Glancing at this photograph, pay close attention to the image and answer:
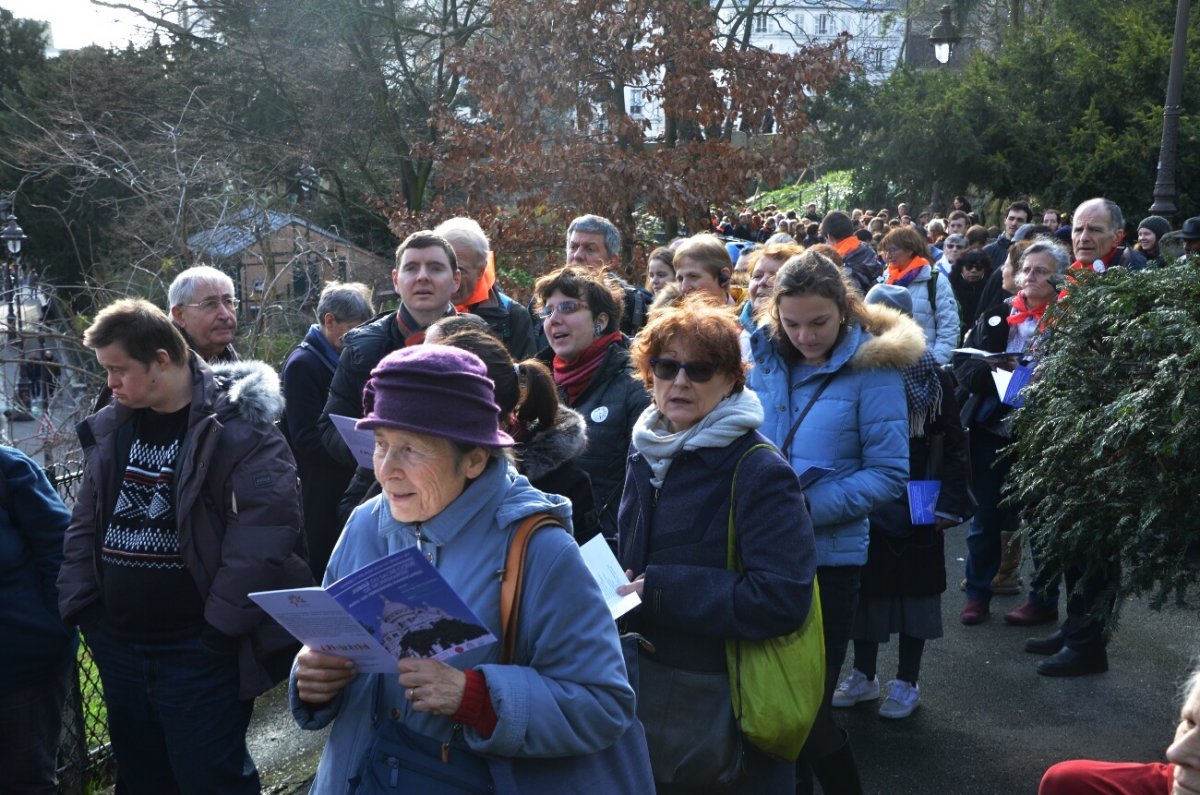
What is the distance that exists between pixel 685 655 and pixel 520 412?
855 mm

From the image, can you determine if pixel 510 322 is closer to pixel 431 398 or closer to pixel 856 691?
pixel 856 691

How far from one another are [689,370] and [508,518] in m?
1.20

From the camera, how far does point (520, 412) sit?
3.44 meters

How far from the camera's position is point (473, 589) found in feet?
7.43

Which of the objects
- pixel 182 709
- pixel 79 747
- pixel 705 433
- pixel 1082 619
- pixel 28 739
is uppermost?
pixel 705 433

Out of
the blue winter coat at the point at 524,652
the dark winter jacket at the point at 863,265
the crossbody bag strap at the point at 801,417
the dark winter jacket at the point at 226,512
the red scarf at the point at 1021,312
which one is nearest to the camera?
the blue winter coat at the point at 524,652

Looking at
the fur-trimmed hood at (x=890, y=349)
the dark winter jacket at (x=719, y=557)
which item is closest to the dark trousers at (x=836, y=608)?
the fur-trimmed hood at (x=890, y=349)

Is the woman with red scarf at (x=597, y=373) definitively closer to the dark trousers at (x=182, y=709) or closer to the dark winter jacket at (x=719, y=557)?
the dark winter jacket at (x=719, y=557)

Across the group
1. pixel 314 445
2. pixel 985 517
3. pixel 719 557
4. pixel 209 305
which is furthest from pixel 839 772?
pixel 209 305

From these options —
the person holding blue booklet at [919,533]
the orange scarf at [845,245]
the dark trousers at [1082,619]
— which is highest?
the orange scarf at [845,245]

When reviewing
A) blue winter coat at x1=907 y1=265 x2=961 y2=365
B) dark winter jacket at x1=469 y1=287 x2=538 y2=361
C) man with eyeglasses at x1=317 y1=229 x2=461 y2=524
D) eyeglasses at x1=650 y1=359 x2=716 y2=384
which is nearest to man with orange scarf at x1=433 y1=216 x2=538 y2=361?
dark winter jacket at x1=469 y1=287 x2=538 y2=361

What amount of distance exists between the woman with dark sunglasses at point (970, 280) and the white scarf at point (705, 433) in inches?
315

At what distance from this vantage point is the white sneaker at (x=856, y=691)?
5434 millimetres

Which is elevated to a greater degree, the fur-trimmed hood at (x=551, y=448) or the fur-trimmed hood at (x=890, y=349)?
the fur-trimmed hood at (x=890, y=349)
